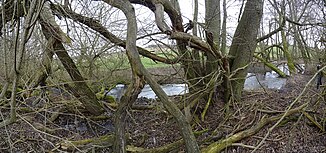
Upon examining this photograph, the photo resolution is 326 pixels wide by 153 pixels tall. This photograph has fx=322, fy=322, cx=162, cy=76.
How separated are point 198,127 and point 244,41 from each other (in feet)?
7.03

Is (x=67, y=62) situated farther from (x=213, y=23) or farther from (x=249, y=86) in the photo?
(x=249, y=86)

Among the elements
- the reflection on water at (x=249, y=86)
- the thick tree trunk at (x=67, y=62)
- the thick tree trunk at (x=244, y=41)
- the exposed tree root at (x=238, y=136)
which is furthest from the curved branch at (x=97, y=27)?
the reflection on water at (x=249, y=86)

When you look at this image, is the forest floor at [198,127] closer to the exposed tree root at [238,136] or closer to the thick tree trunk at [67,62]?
the exposed tree root at [238,136]

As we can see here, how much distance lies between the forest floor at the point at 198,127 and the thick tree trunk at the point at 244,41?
676 millimetres

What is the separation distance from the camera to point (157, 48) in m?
7.11

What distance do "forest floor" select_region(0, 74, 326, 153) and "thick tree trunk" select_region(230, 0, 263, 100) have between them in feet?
2.22

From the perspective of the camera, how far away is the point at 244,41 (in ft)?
23.3

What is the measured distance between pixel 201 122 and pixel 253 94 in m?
1.73

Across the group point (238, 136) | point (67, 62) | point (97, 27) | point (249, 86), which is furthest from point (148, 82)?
point (249, 86)

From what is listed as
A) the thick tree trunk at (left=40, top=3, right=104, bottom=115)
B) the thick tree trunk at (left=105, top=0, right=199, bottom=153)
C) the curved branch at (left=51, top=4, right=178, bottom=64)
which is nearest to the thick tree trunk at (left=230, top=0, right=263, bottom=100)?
the curved branch at (left=51, top=4, right=178, bottom=64)

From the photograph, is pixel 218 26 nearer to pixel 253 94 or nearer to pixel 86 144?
pixel 253 94

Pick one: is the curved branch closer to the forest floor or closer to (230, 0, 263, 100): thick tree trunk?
the forest floor

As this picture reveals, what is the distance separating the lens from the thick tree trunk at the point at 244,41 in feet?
23.0

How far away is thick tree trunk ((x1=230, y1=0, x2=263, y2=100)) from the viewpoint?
7.00 m
